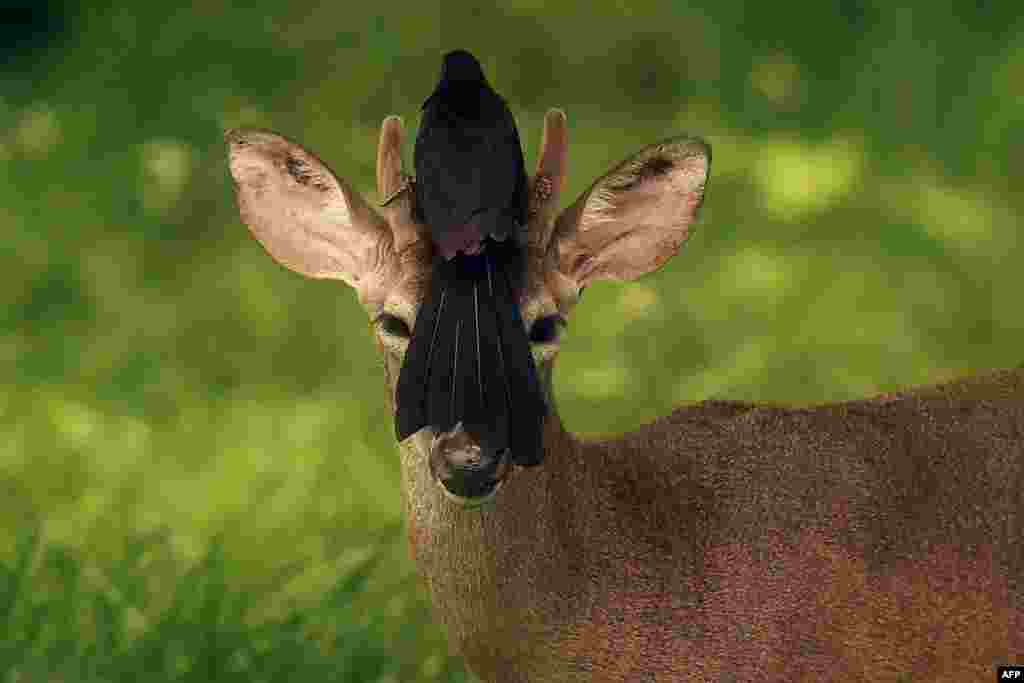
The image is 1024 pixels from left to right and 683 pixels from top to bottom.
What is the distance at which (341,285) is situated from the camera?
576 cm

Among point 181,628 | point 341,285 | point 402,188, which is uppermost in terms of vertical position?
point 402,188

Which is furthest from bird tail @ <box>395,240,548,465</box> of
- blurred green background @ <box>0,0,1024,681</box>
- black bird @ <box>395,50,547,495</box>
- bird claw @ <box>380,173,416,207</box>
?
blurred green background @ <box>0,0,1024,681</box>

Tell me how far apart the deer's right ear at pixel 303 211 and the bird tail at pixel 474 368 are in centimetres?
29

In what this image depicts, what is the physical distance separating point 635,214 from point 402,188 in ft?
1.28

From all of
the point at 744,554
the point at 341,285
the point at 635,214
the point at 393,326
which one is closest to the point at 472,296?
the point at 393,326

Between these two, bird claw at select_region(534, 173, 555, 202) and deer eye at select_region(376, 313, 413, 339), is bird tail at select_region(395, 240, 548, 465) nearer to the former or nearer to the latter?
deer eye at select_region(376, 313, 413, 339)

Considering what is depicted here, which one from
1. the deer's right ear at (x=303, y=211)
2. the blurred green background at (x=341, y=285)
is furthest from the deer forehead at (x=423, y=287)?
the blurred green background at (x=341, y=285)

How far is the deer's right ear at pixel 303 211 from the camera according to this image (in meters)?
3.11

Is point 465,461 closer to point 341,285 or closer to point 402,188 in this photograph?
point 402,188

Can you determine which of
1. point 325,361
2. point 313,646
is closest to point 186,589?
point 313,646

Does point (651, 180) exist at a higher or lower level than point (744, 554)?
higher

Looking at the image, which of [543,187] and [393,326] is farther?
[543,187]

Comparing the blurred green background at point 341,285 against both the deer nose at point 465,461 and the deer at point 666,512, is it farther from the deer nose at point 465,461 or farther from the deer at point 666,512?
the deer nose at point 465,461

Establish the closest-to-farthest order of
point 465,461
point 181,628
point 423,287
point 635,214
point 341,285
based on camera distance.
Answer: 1. point 465,461
2. point 423,287
3. point 635,214
4. point 181,628
5. point 341,285
